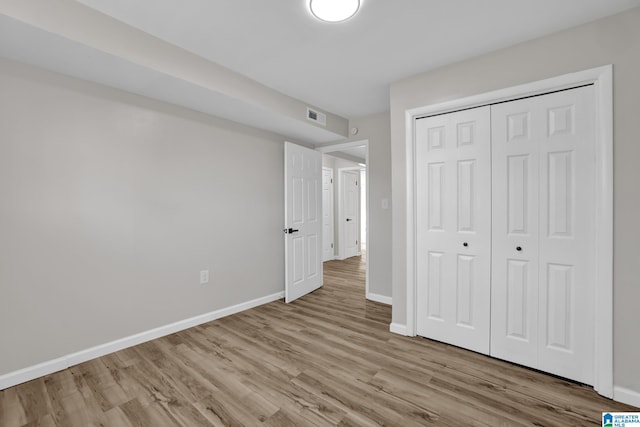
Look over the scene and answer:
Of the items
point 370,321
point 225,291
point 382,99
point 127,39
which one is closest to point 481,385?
point 370,321

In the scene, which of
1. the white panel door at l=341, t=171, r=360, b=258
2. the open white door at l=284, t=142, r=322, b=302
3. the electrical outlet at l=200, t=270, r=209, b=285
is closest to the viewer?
the electrical outlet at l=200, t=270, r=209, b=285

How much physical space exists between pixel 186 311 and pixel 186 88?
209cm

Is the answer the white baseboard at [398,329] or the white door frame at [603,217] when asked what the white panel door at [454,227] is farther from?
the white door frame at [603,217]

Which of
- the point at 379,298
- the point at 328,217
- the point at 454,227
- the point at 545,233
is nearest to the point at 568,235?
the point at 545,233

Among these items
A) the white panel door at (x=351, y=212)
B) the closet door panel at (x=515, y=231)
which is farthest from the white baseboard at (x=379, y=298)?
the white panel door at (x=351, y=212)

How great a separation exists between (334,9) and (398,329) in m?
2.62

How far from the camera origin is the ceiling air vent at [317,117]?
3.38m

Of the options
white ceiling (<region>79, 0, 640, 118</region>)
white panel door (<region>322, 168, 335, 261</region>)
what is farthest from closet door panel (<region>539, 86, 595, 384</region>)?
white panel door (<region>322, 168, 335, 261</region>)

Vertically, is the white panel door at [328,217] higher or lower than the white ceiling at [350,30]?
lower

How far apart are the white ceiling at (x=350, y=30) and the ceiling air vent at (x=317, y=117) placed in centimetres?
71

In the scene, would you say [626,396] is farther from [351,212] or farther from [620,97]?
[351,212]

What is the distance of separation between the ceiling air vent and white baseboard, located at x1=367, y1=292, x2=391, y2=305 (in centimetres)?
228

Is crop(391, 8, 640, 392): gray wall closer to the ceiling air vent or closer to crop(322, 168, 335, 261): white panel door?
the ceiling air vent

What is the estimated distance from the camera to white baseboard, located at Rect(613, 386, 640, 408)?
1.74 metres
